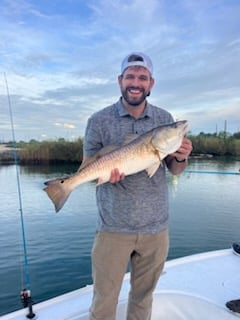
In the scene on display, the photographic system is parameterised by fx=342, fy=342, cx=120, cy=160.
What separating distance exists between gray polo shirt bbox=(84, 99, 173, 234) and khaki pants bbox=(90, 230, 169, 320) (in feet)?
0.24

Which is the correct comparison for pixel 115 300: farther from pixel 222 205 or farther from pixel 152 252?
pixel 222 205

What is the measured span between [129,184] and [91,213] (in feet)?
29.3

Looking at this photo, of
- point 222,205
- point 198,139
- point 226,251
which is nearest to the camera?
point 226,251

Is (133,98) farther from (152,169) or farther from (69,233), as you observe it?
(69,233)

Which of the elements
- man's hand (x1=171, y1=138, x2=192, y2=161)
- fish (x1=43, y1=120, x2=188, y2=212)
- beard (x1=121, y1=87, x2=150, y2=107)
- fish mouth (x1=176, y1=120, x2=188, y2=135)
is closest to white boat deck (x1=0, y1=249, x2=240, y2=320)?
fish (x1=43, y1=120, x2=188, y2=212)

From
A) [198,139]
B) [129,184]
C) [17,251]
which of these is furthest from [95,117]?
[198,139]

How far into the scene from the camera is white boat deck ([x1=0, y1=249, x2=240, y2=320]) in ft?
9.40

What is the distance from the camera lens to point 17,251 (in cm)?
782

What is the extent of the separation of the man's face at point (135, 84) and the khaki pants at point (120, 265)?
0.90 m

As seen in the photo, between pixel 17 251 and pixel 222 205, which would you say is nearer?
pixel 17 251

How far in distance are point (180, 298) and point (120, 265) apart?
1.18 meters

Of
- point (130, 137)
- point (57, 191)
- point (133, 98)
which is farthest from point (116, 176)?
point (133, 98)

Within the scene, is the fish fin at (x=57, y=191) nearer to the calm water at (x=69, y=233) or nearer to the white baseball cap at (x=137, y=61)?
the white baseball cap at (x=137, y=61)

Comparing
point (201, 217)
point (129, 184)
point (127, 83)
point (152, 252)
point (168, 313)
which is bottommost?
point (201, 217)
